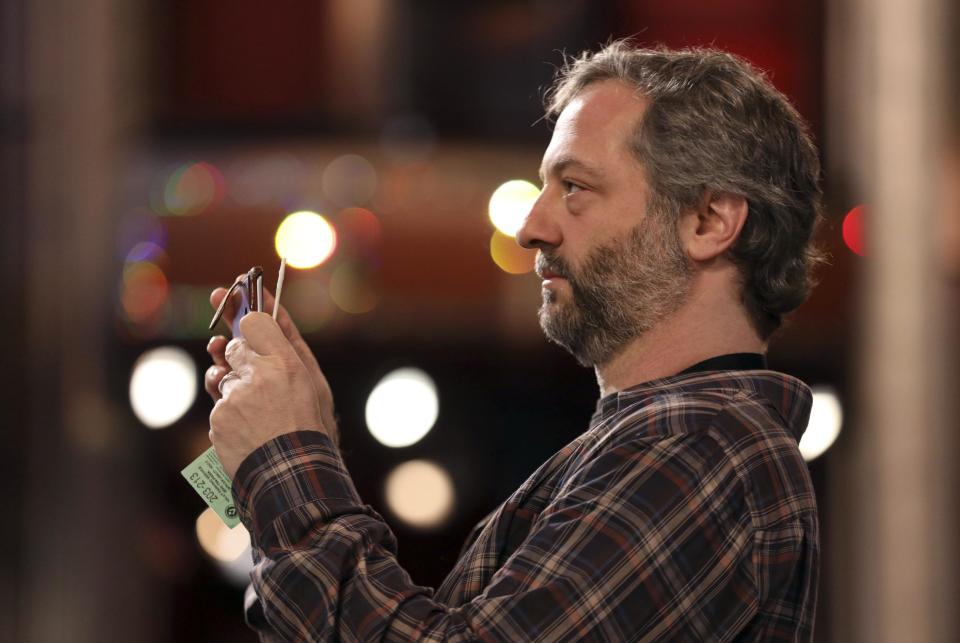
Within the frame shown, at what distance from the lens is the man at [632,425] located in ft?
4.38

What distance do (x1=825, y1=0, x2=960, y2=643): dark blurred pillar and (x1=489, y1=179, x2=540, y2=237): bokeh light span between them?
1.22 metres

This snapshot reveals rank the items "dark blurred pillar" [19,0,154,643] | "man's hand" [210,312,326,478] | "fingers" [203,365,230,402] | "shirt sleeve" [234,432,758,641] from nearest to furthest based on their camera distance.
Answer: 1. "shirt sleeve" [234,432,758,641]
2. "man's hand" [210,312,326,478]
3. "fingers" [203,365,230,402]
4. "dark blurred pillar" [19,0,154,643]

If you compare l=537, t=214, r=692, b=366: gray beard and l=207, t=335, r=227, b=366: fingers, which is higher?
l=537, t=214, r=692, b=366: gray beard

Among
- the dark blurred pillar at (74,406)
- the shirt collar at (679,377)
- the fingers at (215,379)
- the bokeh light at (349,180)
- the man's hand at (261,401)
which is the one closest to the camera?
the man's hand at (261,401)

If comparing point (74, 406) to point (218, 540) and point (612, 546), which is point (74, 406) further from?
point (612, 546)

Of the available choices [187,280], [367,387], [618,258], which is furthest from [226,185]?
[618,258]

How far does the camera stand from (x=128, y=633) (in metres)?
4.60

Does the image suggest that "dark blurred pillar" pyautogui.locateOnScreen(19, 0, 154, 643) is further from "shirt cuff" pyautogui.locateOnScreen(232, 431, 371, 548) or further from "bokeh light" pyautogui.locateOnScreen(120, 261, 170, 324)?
"shirt cuff" pyautogui.locateOnScreen(232, 431, 371, 548)

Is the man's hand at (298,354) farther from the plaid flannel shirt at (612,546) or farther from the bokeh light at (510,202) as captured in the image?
the bokeh light at (510,202)

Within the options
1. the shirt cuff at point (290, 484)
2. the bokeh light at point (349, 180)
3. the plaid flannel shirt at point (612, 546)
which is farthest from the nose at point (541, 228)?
the bokeh light at point (349, 180)

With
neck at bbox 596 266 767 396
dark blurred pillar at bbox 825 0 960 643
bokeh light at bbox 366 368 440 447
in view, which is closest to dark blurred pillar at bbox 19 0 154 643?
bokeh light at bbox 366 368 440 447

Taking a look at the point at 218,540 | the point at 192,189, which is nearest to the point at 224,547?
the point at 218,540

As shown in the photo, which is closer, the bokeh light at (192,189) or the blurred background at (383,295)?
the blurred background at (383,295)

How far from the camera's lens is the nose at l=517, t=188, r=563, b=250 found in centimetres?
168
